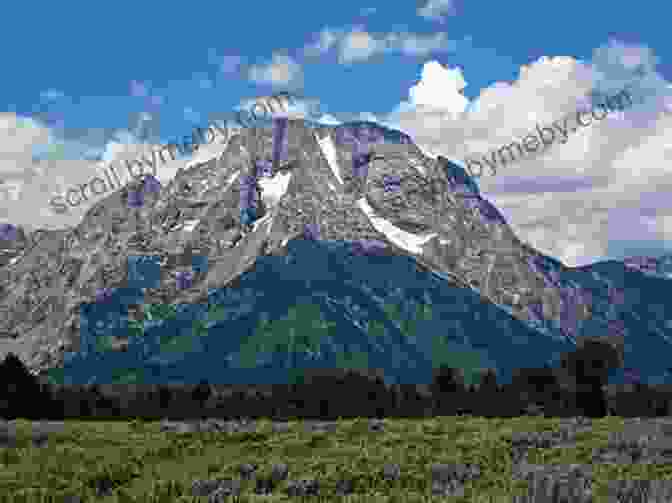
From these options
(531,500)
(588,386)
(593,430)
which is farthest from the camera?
(588,386)

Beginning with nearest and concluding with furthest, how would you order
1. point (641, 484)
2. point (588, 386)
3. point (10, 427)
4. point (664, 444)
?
point (641, 484), point (664, 444), point (10, 427), point (588, 386)

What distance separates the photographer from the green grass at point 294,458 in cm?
1956

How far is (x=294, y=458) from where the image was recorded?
25.1m

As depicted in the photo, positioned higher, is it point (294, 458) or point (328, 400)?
point (294, 458)

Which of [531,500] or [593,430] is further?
[593,430]

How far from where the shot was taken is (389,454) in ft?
81.9

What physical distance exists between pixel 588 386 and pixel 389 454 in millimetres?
66972

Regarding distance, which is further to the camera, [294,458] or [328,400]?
[328,400]

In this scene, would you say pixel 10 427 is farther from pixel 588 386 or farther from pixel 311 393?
pixel 311 393

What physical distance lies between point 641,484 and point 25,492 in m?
14.4

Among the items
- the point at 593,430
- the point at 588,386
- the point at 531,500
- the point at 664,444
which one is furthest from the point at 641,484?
the point at 588,386

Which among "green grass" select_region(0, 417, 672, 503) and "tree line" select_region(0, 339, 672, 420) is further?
"tree line" select_region(0, 339, 672, 420)

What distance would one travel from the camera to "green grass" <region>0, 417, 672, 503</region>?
19.6 m

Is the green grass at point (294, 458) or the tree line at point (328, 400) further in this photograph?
the tree line at point (328, 400)
